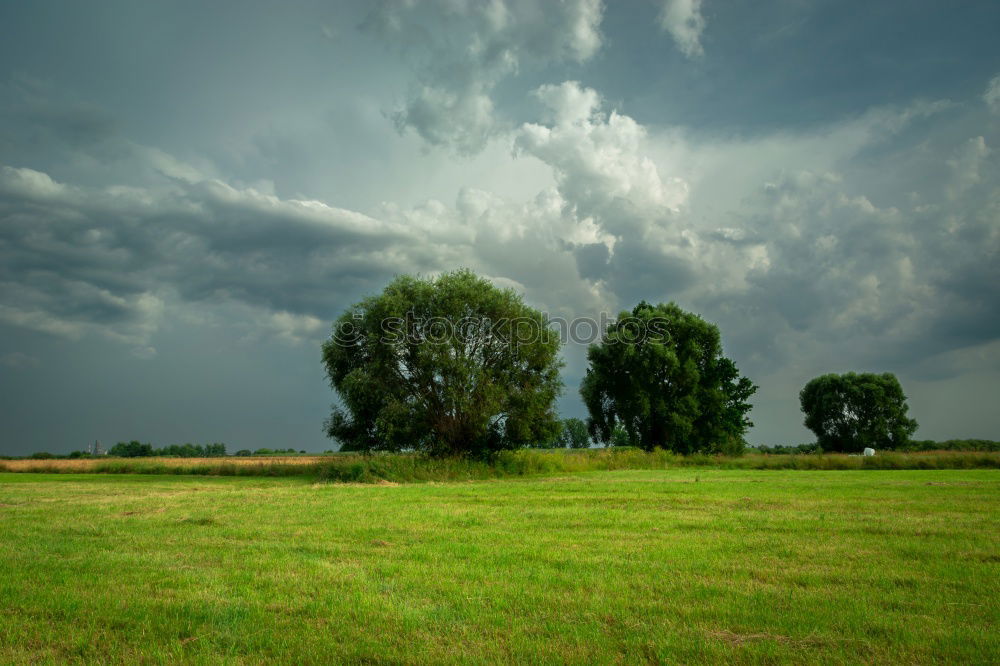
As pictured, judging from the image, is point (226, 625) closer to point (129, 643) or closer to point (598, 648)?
point (129, 643)

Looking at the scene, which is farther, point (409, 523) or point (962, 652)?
point (409, 523)

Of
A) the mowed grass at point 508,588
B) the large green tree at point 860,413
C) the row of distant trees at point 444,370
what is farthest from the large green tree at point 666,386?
the mowed grass at point 508,588

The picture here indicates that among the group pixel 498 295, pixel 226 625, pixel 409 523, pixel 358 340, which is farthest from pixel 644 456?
pixel 226 625

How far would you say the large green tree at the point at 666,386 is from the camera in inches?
1918

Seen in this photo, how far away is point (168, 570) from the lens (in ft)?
23.5

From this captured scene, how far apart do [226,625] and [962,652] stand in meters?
5.97

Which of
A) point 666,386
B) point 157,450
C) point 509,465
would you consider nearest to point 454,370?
point 509,465

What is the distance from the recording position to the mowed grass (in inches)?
181

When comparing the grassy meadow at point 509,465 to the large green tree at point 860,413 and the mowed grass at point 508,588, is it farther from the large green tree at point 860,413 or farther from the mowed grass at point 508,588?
the large green tree at point 860,413

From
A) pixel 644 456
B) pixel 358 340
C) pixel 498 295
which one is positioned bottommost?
pixel 644 456

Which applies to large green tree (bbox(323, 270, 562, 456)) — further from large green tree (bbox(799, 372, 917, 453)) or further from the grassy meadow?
large green tree (bbox(799, 372, 917, 453))

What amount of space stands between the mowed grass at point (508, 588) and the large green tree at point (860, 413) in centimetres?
6559

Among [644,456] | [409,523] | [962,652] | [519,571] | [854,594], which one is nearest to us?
[962,652]

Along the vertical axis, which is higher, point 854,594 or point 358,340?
point 358,340
